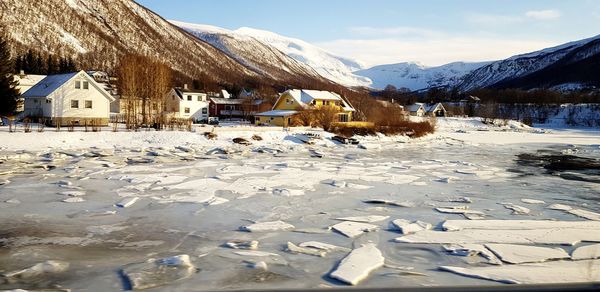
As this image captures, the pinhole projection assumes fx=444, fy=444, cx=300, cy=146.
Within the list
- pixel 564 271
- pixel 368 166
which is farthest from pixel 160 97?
pixel 564 271

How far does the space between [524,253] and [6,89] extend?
137ft

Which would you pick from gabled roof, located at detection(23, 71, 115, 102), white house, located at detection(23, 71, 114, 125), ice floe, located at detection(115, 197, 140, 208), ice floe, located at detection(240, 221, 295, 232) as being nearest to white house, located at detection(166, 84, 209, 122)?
white house, located at detection(23, 71, 114, 125)

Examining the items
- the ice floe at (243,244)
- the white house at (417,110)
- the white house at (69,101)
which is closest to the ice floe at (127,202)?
the ice floe at (243,244)

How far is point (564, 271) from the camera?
21.6 ft

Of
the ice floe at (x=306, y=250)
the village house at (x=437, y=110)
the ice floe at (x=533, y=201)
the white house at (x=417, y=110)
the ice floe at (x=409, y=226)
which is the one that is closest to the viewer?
the ice floe at (x=306, y=250)

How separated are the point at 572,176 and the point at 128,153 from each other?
2268 centimetres

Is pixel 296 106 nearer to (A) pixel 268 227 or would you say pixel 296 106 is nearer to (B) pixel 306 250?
(A) pixel 268 227

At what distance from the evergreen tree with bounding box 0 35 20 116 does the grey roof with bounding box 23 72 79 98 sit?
212 cm

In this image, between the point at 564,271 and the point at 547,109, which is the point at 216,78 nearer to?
the point at 547,109

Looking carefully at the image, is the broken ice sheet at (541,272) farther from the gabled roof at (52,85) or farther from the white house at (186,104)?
the white house at (186,104)

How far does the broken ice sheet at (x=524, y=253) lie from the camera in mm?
7235

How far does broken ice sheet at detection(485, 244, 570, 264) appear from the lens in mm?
7235

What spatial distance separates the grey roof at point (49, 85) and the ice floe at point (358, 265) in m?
39.5

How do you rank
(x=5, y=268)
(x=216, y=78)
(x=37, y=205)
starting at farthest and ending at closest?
1. (x=216, y=78)
2. (x=37, y=205)
3. (x=5, y=268)
